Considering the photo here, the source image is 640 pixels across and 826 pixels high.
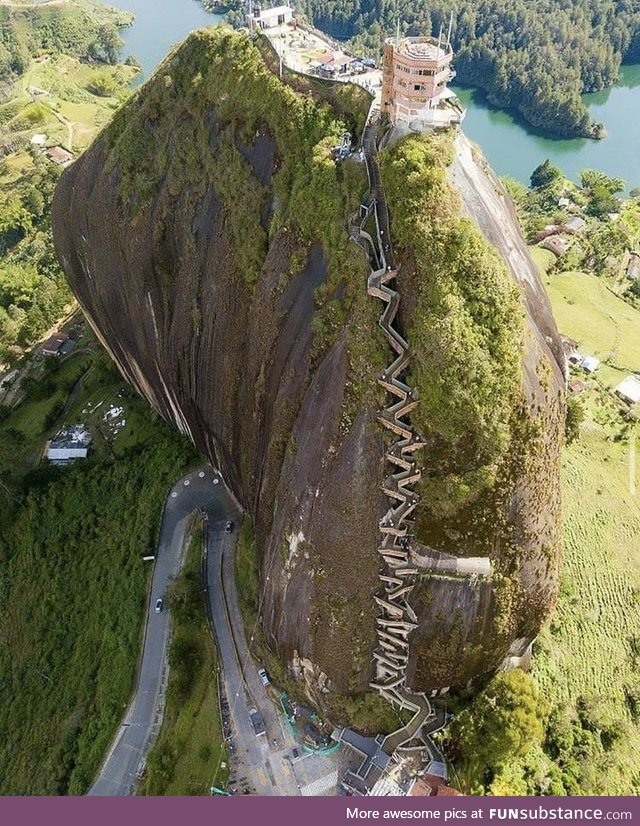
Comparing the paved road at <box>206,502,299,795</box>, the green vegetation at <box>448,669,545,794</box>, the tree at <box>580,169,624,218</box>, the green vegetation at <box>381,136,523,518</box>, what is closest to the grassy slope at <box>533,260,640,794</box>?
the green vegetation at <box>448,669,545,794</box>

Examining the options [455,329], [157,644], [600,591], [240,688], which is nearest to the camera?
[455,329]

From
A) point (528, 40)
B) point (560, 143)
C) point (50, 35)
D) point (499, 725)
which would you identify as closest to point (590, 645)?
point (499, 725)

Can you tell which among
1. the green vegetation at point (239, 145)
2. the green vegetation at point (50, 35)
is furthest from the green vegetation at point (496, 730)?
the green vegetation at point (50, 35)

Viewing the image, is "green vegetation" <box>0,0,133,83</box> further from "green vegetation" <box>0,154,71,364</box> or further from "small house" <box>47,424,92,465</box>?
"small house" <box>47,424,92,465</box>

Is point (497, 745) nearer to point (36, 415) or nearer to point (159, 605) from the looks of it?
point (159, 605)

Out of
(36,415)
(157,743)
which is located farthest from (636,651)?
(36,415)

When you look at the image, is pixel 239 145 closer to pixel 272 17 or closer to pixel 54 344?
pixel 272 17
